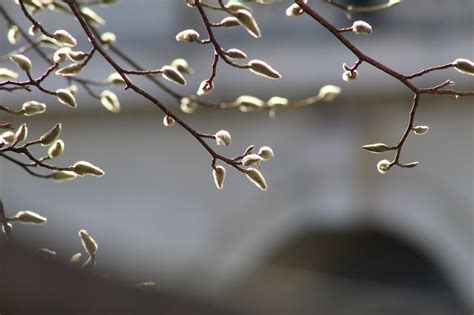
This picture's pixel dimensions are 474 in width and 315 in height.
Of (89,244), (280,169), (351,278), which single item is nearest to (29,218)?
(89,244)

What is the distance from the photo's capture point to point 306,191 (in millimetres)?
3947

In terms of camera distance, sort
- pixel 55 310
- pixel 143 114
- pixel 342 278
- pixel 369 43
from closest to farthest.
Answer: pixel 55 310, pixel 369 43, pixel 143 114, pixel 342 278

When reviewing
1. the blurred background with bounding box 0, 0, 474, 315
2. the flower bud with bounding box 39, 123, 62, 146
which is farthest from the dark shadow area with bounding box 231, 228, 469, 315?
the flower bud with bounding box 39, 123, 62, 146

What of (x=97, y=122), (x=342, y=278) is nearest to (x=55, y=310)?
(x=97, y=122)

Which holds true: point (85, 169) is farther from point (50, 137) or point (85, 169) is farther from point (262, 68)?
point (262, 68)

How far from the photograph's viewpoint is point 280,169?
12.7 ft

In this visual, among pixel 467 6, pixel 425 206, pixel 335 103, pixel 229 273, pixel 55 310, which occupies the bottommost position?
pixel 55 310

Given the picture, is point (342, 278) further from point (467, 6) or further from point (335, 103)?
point (467, 6)

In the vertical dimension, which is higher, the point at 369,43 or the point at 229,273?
the point at 369,43

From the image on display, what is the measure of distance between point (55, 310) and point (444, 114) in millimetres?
3386

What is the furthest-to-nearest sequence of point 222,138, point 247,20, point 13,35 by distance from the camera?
1. point 13,35
2. point 222,138
3. point 247,20

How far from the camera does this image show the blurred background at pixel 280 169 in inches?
147

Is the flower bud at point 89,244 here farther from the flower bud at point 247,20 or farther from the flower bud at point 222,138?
the flower bud at point 247,20

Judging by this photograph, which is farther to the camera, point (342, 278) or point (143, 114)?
point (342, 278)
